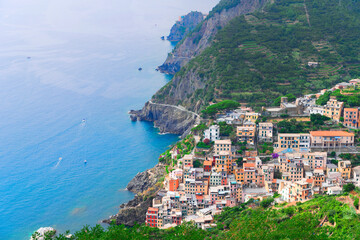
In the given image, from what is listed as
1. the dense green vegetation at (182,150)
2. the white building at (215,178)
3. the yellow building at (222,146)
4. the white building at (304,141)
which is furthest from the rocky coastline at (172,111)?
the white building at (304,141)

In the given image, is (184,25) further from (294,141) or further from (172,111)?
(294,141)

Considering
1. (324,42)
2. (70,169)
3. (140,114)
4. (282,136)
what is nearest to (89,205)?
(70,169)

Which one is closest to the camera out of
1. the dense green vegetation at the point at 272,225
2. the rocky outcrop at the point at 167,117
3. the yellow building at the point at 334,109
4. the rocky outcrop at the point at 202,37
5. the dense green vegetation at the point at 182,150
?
the dense green vegetation at the point at 272,225

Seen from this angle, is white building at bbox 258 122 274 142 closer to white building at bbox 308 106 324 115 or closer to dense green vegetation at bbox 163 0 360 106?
white building at bbox 308 106 324 115

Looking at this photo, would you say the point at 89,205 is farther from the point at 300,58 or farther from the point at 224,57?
the point at 300,58

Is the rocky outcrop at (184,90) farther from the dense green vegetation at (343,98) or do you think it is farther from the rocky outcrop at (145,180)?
the dense green vegetation at (343,98)

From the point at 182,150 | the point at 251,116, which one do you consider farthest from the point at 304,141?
the point at 182,150
